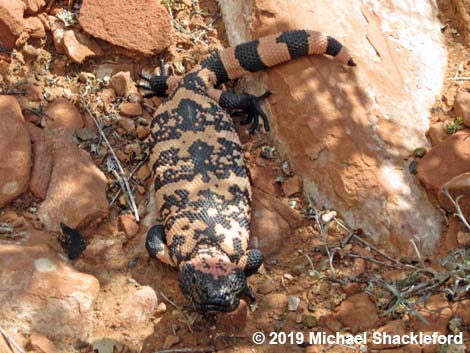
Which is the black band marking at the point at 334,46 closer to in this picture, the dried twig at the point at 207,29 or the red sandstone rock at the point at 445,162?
the red sandstone rock at the point at 445,162

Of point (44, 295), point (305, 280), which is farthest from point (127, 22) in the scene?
point (305, 280)

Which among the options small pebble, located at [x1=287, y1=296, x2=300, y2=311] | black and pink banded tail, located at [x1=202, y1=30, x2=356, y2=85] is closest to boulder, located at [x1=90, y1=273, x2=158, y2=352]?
small pebble, located at [x1=287, y1=296, x2=300, y2=311]

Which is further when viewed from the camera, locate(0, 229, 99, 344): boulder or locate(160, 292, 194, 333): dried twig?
locate(160, 292, 194, 333): dried twig

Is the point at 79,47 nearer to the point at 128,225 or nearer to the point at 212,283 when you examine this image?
the point at 128,225


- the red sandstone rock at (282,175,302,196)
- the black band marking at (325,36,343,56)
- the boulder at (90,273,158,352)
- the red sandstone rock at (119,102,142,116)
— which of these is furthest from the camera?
the red sandstone rock at (119,102,142,116)

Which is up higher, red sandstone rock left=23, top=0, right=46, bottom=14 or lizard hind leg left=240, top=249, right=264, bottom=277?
red sandstone rock left=23, top=0, right=46, bottom=14

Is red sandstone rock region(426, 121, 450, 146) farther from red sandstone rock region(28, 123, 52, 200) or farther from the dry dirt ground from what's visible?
red sandstone rock region(28, 123, 52, 200)
